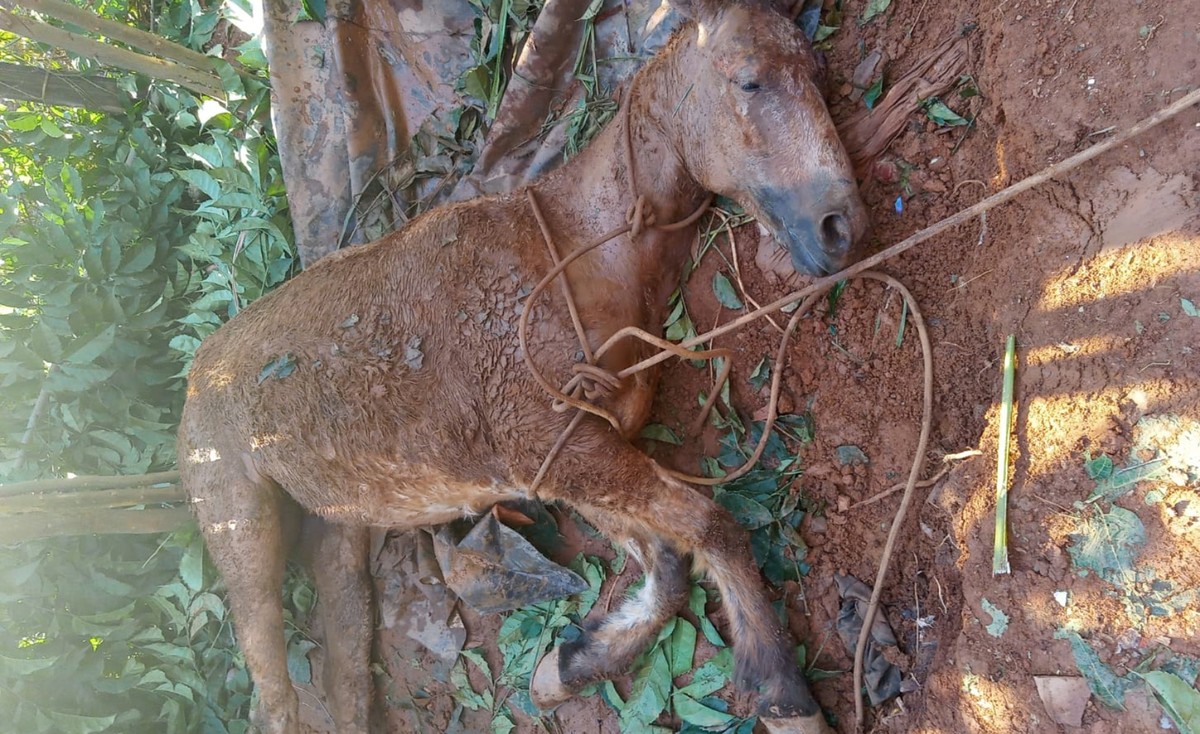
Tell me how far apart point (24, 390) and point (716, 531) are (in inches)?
183

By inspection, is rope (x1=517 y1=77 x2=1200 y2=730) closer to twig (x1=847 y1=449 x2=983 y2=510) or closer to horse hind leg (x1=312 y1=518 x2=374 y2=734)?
twig (x1=847 y1=449 x2=983 y2=510)

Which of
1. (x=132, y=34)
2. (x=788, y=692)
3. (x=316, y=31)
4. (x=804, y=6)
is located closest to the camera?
(x=788, y=692)

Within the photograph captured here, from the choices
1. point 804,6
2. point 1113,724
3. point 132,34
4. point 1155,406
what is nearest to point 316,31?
point 132,34

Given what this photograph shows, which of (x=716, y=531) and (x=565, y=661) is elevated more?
(x=716, y=531)

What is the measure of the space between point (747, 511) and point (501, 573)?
1.38 m

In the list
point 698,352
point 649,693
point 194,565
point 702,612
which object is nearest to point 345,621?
point 194,565

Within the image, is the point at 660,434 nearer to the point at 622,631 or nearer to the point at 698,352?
the point at 698,352

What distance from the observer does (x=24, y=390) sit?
4.64 meters

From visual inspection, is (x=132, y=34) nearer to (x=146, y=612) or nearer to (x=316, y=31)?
(x=316, y=31)

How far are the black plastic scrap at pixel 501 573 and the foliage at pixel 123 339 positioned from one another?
134 centimetres

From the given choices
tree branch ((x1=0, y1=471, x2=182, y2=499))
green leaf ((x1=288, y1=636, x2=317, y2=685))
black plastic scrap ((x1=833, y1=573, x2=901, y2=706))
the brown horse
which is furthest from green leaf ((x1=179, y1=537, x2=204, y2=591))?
black plastic scrap ((x1=833, y1=573, x2=901, y2=706))

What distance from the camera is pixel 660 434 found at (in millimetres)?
3369

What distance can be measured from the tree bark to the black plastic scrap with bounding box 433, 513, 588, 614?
3356 mm

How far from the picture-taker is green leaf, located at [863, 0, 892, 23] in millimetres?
2820
